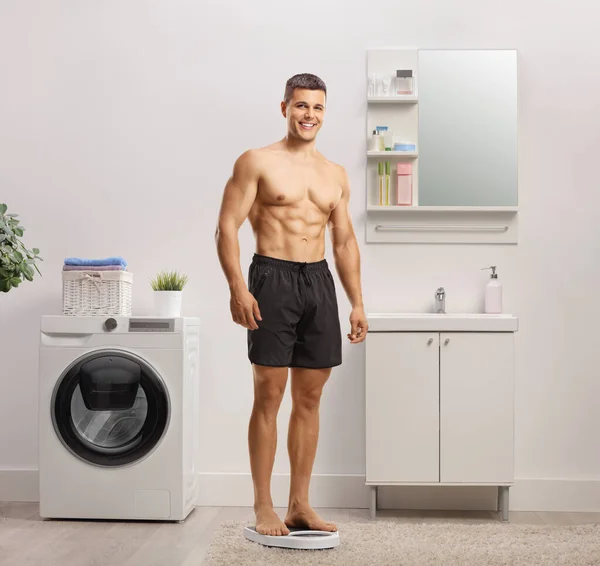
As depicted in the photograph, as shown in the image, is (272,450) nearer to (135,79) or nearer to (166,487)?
(166,487)

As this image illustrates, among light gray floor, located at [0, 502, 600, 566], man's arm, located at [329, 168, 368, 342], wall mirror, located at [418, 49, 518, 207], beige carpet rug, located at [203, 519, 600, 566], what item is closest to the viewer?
beige carpet rug, located at [203, 519, 600, 566]

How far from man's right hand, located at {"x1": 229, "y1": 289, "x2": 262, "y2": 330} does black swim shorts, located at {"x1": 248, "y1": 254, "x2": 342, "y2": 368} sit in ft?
0.21

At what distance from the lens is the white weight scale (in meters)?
2.68

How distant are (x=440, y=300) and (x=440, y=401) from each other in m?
0.52

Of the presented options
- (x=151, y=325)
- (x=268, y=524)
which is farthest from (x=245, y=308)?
(x=151, y=325)

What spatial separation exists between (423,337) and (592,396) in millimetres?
940

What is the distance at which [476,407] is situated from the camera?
3.41 metres

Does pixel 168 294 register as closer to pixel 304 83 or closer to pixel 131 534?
pixel 131 534

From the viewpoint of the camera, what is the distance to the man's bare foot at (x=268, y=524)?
2736mm

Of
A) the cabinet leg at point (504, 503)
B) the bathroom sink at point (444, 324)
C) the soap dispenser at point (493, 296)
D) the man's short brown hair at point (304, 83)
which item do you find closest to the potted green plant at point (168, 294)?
the bathroom sink at point (444, 324)

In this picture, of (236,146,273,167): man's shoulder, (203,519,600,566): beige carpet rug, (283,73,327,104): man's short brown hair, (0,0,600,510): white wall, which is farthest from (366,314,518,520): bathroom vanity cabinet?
(283,73,327,104): man's short brown hair

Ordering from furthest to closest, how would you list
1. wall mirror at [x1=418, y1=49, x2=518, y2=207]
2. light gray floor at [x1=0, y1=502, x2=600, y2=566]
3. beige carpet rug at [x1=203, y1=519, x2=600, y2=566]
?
wall mirror at [x1=418, y1=49, x2=518, y2=207] < light gray floor at [x1=0, y1=502, x2=600, y2=566] < beige carpet rug at [x1=203, y1=519, x2=600, y2=566]

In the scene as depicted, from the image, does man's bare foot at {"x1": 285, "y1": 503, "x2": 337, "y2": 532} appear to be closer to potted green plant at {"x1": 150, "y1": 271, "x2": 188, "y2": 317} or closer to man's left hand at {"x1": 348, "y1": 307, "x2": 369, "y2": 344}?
man's left hand at {"x1": 348, "y1": 307, "x2": 369, "y2": 344}

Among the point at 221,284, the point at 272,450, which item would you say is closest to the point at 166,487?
the point at 272,450
